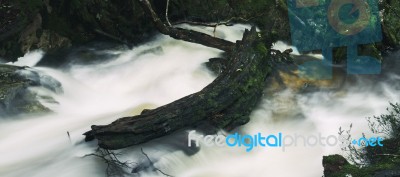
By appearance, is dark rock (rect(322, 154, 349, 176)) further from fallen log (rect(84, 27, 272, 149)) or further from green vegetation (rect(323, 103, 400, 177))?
fallen log (rect(84, 27, 272, 149))

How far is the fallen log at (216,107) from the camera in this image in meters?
7.06

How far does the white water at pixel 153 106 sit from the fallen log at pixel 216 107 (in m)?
0.26

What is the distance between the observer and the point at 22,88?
8.64 m

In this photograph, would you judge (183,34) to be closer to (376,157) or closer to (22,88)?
(22,88)

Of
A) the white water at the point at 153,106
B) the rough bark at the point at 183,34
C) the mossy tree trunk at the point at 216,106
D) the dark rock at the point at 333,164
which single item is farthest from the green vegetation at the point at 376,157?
the rough bark at the point at 183,34

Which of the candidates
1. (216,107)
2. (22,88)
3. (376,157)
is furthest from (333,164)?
(22,88)

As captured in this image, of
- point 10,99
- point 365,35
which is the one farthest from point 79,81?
point 365,35

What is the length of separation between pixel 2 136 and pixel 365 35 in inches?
308

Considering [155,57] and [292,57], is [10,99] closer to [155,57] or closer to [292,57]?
[155,57]

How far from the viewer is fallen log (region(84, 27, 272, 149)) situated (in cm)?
706

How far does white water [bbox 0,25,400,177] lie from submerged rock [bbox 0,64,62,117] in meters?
0.20

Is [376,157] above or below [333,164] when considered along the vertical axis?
above

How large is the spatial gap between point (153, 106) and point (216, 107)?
146 cm

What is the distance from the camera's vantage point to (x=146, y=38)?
11.1m
